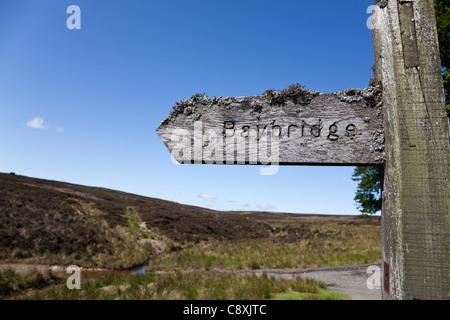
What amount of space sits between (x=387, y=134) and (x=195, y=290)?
8.01 metres

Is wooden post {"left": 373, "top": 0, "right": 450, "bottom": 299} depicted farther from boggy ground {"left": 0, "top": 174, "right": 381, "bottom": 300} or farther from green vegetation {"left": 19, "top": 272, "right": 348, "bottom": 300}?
boggy ground {"left": 0, "top": 174, "right": 381, "bottom": 300}

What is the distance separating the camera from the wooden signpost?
4.12ft

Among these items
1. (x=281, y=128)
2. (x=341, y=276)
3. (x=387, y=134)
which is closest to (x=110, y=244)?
(x=341, y=276)

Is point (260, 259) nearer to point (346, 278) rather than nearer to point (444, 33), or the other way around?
point (346, 278)

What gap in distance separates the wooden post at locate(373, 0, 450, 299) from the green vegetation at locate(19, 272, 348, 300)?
6734mm

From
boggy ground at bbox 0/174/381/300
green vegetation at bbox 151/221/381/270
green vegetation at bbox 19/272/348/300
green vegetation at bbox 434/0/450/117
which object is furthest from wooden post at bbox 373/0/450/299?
green vegetation at bbox 151/221/381/270

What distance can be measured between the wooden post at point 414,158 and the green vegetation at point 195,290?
265 inches

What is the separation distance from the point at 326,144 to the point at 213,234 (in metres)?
25.4

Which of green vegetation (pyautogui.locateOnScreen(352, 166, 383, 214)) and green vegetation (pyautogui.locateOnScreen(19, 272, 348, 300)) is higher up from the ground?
green vegetation (pyautogui.locateOnScreen(352, 166, 383, 214))

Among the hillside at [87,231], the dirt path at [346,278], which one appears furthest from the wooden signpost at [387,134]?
the hillside at [87,231]

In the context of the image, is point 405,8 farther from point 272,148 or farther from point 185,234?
point 185,234

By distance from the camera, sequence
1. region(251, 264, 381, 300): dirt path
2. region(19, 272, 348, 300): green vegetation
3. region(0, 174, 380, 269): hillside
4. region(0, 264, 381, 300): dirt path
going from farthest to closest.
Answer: region(0, 174, 380, 269): hillside, region(0, 264, 381, 300): dirt path, region(251, 264, 381, 300): dirt path, region(19, 272, 348, 300): green vegetation

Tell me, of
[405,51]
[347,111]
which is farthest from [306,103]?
[405,51]

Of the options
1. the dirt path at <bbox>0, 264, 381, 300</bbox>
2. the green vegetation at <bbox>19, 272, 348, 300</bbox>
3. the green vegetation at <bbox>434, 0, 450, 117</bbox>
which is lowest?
the dirt path at <bbox>0, 264, 381, 300</bbox>
